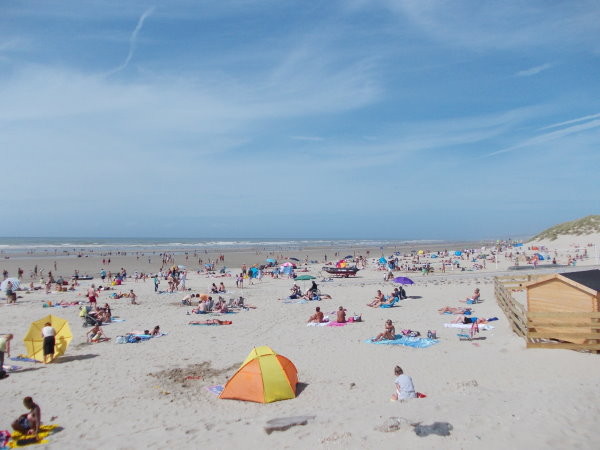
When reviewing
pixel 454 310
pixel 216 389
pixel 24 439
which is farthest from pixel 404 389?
pixel 454 310

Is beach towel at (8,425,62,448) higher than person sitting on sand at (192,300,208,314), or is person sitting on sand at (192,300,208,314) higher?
person sitting on sand at (192,300,208,314)

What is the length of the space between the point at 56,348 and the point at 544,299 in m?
12.7

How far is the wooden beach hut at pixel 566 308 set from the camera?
1034 centimetres

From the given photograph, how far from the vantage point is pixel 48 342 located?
11914 millimetres

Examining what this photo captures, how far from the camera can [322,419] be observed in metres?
7.40

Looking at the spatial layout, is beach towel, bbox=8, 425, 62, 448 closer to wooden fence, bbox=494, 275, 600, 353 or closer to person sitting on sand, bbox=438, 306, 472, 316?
wooden fence, bbox=494, 275, 600, 353

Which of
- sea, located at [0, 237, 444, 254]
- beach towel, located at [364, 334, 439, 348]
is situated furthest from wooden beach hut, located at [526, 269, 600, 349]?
sea, located at [0, 237, 444, 254]

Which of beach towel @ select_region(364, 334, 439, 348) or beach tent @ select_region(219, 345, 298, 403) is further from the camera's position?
beach towel @ select_region(364, 334, 439, 348)

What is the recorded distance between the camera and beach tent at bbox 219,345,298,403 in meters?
9.11

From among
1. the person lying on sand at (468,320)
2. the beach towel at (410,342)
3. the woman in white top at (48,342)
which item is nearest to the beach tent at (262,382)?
the beach towel at (410,342)

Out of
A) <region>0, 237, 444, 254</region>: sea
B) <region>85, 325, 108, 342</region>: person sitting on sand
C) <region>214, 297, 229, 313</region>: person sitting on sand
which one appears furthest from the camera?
<region>0, 237, 444, 254</region>: sea

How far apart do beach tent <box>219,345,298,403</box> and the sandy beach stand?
203 millimetres

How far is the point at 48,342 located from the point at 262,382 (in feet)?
20.9

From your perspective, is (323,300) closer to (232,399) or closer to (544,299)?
(544,299)
